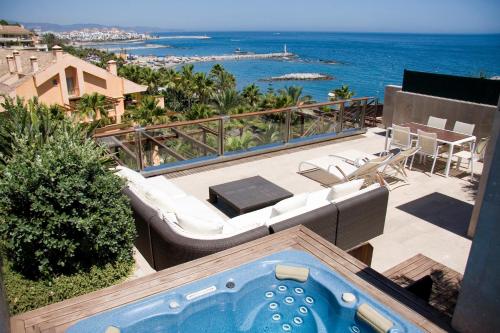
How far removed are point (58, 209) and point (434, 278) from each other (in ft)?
13.2

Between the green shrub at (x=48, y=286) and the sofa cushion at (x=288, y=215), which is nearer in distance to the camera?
the green shrub at (x=48, y=286)

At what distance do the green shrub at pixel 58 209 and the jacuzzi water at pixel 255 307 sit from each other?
1.00 m

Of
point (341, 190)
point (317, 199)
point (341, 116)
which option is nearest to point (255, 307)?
point (317, 199)

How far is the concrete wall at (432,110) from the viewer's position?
8477mm

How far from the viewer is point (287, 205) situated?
4.47 metres

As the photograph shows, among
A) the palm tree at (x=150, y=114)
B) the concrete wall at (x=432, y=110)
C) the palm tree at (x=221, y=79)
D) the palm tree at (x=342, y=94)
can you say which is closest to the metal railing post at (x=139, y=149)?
the concrete wall at (x=432, y=110)

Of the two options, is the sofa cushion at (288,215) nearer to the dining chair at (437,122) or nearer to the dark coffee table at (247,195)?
the dark coffee table at (247,195)

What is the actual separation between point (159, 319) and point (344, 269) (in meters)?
1.83

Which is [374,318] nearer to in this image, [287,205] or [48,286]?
[287,205]

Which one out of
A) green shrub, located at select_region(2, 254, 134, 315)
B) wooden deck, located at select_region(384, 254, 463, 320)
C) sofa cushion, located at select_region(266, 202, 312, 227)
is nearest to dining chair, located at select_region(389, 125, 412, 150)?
wooden deck, located at select_region(384, 254, 463, 320)

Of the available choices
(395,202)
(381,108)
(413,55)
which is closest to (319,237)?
(395,202)

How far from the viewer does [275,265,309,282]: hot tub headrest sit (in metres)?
3.76

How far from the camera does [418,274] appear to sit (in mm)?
4035

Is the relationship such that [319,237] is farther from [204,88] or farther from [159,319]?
[204,88]
